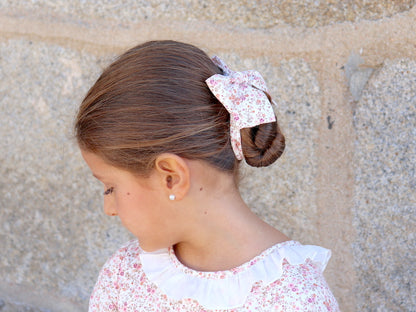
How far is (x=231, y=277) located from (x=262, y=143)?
262 mm

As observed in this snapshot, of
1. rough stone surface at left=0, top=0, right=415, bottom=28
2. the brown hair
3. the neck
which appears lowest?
the neck

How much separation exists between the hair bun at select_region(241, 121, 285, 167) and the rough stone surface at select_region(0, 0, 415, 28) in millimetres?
367

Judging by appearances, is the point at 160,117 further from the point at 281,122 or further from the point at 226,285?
the point at 281,122

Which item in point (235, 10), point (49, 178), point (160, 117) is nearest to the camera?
point (160, 117)

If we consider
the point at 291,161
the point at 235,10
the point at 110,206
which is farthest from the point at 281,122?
the point at 110,206

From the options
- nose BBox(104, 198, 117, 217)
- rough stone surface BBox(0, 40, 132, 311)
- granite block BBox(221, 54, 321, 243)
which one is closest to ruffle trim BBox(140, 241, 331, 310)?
nose BBox(104, 198, 117, 217)

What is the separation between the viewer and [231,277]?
3.82 ft

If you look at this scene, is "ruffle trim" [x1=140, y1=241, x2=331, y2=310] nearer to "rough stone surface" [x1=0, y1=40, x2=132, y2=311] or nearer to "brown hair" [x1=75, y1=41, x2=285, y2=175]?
"brown hair" [x1=75, y1=41, x2=285, y2=175]

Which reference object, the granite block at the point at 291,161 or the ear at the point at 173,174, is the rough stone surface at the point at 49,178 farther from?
the ear at the point at 173,174

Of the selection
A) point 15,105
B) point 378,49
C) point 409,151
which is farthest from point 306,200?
point 15,105

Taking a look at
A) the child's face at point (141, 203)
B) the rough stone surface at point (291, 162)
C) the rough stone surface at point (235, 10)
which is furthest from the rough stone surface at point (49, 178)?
the child's face at point (141, 203)

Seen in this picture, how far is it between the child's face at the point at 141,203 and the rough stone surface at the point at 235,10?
515 millimetres

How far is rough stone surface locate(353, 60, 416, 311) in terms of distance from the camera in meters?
1.32

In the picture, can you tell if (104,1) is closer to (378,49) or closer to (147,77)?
(147,77)
